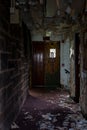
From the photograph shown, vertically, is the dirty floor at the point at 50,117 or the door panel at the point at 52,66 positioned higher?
the door panel at the point at 52,66

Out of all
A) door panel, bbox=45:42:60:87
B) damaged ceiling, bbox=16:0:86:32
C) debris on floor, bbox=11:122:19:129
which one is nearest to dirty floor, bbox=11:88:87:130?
debris on floor, bbox=11:122:19:129

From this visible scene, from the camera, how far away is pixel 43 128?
3.99 metres

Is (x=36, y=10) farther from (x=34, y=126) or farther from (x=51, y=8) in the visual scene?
(x=34, y=126)

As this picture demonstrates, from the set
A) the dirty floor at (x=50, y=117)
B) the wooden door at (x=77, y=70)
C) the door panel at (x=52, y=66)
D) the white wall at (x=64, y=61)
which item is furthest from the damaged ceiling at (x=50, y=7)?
the door panel at (x=52, y=66)

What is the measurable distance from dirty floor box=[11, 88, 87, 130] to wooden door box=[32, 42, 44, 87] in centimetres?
350

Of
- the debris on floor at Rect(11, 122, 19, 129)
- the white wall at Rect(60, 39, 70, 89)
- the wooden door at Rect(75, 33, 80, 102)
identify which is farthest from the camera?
the white wall at Rect(60, 39, 70, 89)

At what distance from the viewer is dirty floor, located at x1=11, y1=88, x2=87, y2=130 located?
4125mm

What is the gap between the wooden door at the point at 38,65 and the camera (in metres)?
9.95

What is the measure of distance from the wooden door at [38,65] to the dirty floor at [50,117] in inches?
138

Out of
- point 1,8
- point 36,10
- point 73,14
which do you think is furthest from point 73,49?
point 1,8

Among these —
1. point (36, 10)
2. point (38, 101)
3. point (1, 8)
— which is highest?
point (36, 10)

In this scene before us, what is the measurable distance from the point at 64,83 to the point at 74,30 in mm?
3441

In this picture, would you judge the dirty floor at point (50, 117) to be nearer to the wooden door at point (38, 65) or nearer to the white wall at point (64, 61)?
the white wall at point (64, 61)

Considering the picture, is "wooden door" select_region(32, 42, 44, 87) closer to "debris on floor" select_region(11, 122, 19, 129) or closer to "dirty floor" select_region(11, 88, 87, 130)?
"dirty floor" select_region(11, 88, 87, 130)
